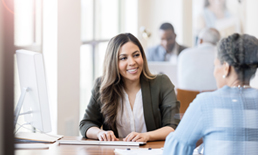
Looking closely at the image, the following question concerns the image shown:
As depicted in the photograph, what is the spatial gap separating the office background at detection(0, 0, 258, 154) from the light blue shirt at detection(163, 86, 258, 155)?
0.89 feet

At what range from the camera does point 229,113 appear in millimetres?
855

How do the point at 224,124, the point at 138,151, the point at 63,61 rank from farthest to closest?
the point at 63,61 → the point at 138,151 → the point at 224,124

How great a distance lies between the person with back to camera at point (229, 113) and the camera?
84 centimetres

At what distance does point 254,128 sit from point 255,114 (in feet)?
0.13

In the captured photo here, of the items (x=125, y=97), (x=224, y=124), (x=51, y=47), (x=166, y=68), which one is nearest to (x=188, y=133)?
(x=224, y=124)

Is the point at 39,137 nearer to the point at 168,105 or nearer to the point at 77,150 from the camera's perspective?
the point at 77,150

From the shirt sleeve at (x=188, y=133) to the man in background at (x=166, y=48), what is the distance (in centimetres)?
34

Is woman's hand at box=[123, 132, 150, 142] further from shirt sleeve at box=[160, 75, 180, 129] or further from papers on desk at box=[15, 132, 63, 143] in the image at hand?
papers on desk at box=[15, 132, 63, 143]

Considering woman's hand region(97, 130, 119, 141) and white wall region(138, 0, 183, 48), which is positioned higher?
white wall region(138, 0, 183, 48)

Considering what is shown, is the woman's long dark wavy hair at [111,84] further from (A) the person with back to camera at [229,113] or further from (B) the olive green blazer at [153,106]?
(A) the person with back to camera at [229,113]

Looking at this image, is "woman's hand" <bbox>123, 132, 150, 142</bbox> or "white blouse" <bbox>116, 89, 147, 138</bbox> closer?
"woman's hand" <bbox>123, 132, 150, 142</bbox>

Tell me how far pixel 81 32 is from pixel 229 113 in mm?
937

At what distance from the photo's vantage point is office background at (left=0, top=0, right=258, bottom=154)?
3.74ft

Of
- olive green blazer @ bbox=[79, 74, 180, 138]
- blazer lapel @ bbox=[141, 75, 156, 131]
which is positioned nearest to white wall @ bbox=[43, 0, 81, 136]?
olive green blazer @ bbox=[79, 74, 180, 138]
